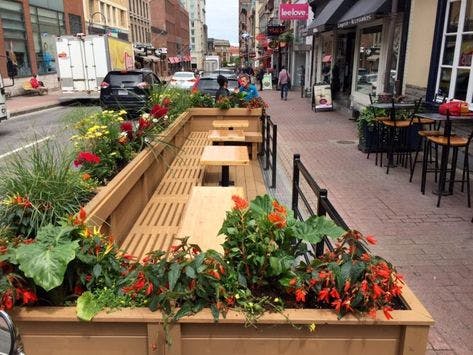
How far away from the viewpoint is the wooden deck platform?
12.8 feet

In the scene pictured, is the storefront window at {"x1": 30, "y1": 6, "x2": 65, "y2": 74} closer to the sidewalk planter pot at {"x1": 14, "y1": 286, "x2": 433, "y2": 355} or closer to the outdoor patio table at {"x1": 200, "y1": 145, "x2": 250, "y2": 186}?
the outdoor patio table at {"x1": 200, "y1": 145, "x2": 250, "y2": 186}

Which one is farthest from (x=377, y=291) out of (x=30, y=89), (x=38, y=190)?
(x=30, y=89)

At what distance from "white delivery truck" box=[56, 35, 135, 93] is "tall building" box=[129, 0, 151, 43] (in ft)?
120

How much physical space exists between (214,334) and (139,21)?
6686 cm

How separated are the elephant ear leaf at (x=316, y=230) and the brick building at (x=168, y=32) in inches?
2603

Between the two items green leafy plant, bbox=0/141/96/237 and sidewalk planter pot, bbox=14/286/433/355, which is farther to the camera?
green leafy plant, bbox=0/141/96/237

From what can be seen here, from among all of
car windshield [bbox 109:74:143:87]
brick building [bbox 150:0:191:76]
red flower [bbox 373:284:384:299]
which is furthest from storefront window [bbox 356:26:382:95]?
brick building [bbox 150:0:191:76]

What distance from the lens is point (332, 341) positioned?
6.87 ft

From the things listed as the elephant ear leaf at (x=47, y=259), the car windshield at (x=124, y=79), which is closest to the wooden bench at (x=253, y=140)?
the elephant ear leaf at (x=47, y=259)

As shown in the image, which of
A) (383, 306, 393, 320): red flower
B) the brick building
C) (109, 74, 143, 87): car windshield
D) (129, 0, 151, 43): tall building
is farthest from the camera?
the brick building

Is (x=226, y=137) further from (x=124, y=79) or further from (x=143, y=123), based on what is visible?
(x=124, y=79)

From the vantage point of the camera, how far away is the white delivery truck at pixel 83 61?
2080 centimetres

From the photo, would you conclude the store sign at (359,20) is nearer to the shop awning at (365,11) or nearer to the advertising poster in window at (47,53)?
the shop awning at (365,11)

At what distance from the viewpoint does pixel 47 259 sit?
207 centimetres
